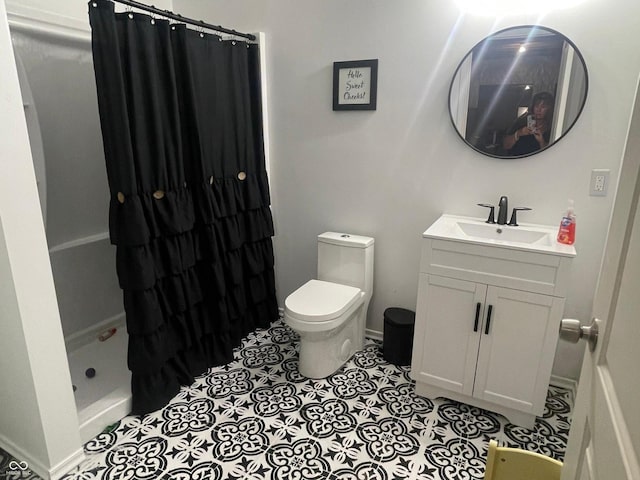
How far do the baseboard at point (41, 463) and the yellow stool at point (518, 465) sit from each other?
1.68 metres

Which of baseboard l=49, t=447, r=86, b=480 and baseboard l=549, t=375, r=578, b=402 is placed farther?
baseboard l=549, t=375, r=578, b=402

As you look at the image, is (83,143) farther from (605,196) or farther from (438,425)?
(605,196)

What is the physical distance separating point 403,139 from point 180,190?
132cm

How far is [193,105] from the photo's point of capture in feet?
7.09

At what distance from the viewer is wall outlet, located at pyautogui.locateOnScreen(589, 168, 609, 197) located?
202 cm

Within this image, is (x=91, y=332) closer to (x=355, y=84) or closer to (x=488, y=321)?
(x=355, y=84)

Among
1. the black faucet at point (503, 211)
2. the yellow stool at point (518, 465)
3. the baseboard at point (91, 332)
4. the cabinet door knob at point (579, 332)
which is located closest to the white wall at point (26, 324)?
the baseboard at point (91, 332)

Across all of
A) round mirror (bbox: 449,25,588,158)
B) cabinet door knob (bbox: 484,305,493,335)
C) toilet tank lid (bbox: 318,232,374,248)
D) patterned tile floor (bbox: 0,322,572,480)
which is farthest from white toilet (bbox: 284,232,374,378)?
round mirror (bbox: 449,25,588,158)

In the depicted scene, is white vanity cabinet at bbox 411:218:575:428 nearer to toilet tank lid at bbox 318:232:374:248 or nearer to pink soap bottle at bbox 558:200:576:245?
pink soap bottle at bbox 558:200:576:245

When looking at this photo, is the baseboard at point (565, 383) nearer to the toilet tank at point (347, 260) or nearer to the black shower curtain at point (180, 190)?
the toilet tank at point (347, 260)

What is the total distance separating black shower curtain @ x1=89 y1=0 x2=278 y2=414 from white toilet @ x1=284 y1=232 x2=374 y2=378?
439 millimetres

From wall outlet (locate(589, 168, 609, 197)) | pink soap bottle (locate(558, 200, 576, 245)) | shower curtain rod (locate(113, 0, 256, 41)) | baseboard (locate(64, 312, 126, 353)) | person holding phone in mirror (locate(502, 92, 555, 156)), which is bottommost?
baseboard (locate(64, 312, 126, 353))

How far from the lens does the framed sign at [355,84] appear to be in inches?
96.5

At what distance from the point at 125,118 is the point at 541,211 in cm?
213
